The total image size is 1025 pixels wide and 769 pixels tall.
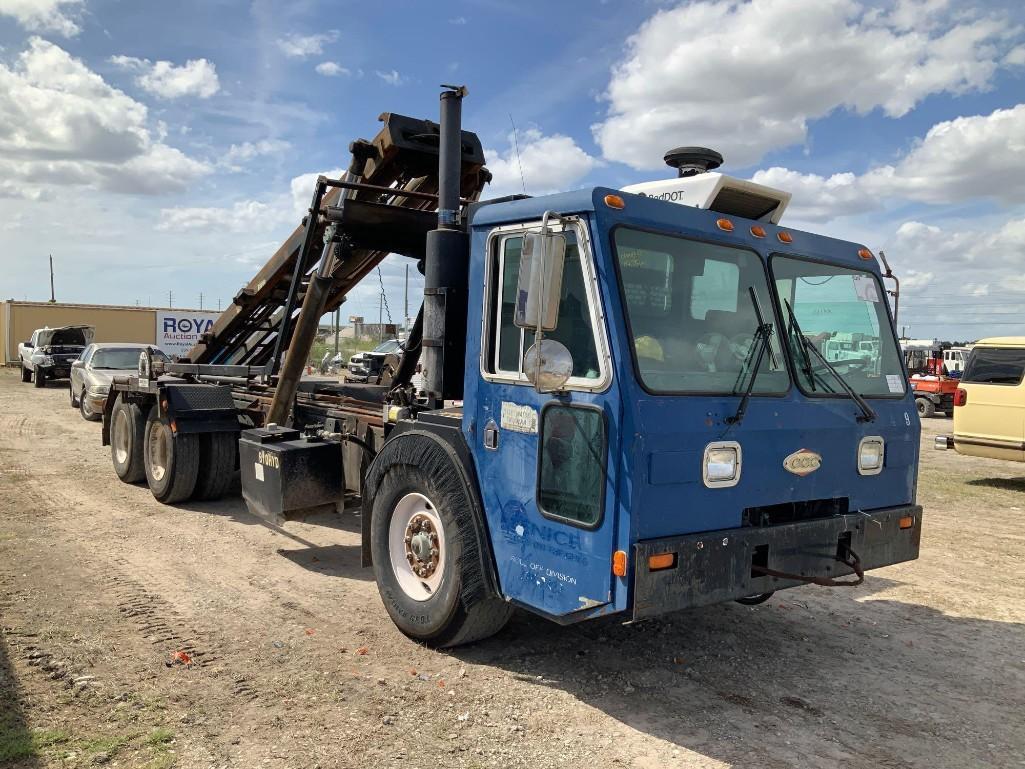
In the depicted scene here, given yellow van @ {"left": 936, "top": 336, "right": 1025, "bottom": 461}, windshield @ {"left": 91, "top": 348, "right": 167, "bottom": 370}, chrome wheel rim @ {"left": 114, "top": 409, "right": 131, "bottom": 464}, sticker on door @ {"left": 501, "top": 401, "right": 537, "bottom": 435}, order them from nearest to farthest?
1. sticker on door @ {"left": 501, "top": 401, "right": 537, "bottom": 435}
2. chrome wheel rim @ {"left": 114, "top": 409, "right": 131, "bottom": 464}
3. yellow van @ {"left": 936, "top": 336, "right": 1025, "bottom": 461}
4. windshield @ {"left": 91, "top": 348, "right": 167, "bottom": 370}

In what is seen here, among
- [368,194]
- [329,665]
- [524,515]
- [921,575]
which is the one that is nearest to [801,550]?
[524,515]

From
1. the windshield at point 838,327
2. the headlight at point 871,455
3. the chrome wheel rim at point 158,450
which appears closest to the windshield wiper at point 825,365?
the windshield at point 838,327

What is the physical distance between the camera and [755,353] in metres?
4.20

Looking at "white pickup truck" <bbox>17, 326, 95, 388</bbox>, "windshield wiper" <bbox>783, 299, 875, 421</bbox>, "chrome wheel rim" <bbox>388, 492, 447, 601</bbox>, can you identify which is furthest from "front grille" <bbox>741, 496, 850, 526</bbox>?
"white pickup truck" <bbox>17, 326, 95, 388</bbox>

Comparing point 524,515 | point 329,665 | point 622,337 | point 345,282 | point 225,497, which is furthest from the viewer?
point 225,497

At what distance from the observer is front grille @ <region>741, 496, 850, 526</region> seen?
13.5 ft

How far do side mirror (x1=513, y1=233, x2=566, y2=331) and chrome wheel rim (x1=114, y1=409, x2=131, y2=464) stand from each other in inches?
285

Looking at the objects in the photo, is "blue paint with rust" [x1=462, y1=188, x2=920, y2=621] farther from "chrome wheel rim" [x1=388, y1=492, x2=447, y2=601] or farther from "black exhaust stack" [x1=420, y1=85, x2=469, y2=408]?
"chrome wheel rim" [x1=388, y1=492, x2=447, y2=601]

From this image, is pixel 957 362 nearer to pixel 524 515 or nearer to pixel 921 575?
pixel 921 575

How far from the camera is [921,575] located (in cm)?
689

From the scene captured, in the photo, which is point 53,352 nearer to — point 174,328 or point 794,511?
point 174,328

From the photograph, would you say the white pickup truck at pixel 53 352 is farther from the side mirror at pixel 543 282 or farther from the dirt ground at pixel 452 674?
the side mirror at pixel 543 282

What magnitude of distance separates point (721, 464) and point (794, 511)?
2.34ft

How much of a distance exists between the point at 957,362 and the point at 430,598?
1071 inches
